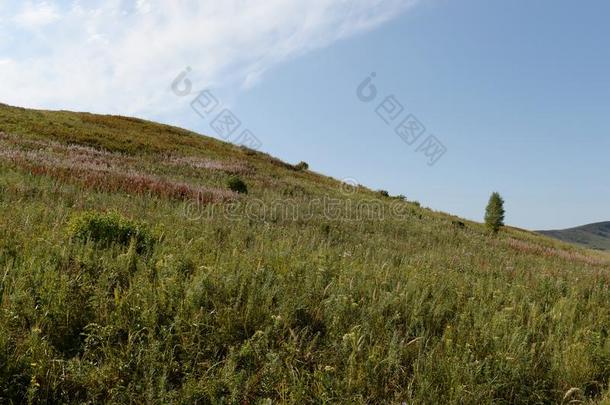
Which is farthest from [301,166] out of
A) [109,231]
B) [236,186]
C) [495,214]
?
[109,231]

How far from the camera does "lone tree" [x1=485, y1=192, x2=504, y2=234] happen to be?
1562 inches

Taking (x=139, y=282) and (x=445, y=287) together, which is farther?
(x=445, y=287)

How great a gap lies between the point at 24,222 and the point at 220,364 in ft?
14.6

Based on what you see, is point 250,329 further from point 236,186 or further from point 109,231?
point 236,186

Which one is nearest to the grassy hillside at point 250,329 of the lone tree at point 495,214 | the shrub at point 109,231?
the shrub at point 109,231

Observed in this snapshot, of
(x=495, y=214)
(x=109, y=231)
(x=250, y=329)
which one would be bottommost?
(x=250, y=329)

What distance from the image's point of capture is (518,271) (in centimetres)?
996

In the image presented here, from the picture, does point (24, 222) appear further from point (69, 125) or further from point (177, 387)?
point (69, 125)

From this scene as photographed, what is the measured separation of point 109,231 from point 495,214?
40144 mm

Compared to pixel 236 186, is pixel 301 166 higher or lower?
higher

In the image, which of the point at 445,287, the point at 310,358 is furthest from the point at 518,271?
the point at 310,358

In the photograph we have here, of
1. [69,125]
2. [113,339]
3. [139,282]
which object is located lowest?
[113,339]

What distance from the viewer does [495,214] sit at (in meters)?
40.3

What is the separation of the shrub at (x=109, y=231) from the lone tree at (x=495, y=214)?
125 ft
